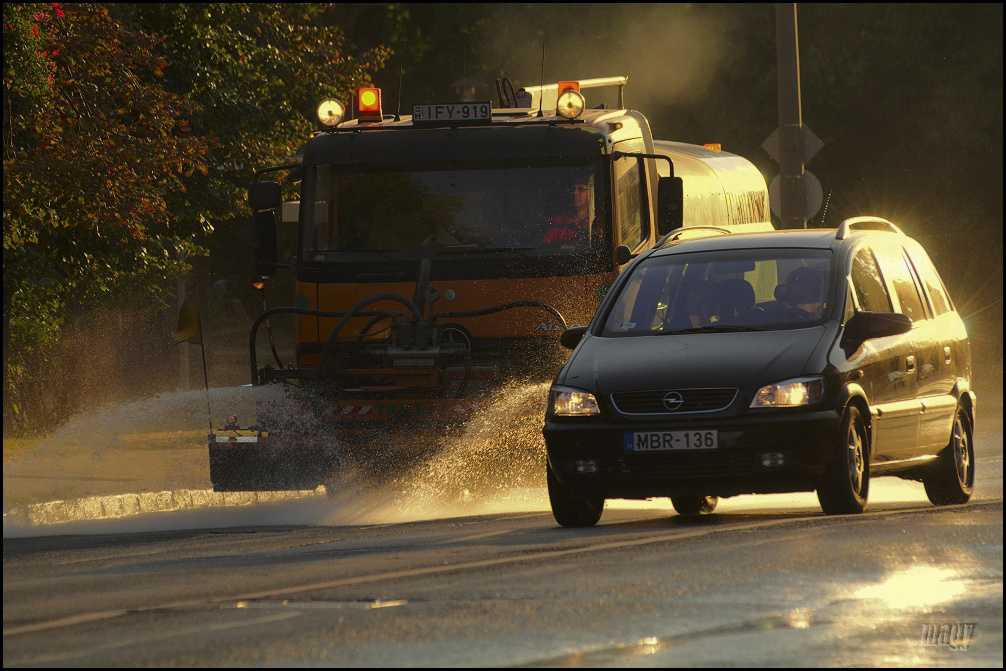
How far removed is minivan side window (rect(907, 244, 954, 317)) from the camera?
42.3ft

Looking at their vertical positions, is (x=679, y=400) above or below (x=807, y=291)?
below

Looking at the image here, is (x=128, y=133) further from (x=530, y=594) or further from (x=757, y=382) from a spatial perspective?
(x=530, y=594)

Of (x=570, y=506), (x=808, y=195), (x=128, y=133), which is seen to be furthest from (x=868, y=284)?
(x=808, y=195)

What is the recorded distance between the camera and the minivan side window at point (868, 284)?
456 inches

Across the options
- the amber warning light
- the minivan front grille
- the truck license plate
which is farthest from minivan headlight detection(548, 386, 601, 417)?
the amber warning light

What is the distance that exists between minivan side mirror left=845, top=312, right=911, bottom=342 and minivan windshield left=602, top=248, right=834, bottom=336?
0.20 meters

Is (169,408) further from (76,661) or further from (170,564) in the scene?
(76,661)

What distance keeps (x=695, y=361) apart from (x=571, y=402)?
727 mm

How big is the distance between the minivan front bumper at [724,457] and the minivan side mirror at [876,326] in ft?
2.35

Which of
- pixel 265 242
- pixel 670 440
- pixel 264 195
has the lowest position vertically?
pixel 670 440

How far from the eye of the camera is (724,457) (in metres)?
10.4

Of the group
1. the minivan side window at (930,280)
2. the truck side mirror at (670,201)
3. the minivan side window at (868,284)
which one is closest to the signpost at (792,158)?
the truck side mirror at (670,201)

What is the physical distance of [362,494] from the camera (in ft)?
46.4

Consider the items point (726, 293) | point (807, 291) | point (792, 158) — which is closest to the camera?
point (807, 291)
